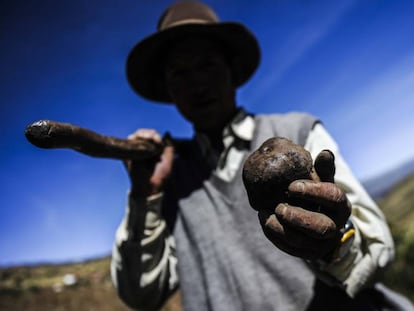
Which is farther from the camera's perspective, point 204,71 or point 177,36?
point 177,36

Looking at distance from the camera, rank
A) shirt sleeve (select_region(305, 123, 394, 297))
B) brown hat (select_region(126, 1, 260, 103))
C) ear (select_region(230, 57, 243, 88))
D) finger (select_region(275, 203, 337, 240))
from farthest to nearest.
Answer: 1. ear (select_region(230, 57, 243, 88))
2. brown hat (select_region(126, 1, 260, 103))
3. shirt sleeve (select_region(305, 123, 394, 297))
4. finger (select_region(275, 203, 337, 240))

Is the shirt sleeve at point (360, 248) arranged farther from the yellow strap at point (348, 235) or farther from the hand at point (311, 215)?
the hand at point (311, 215)

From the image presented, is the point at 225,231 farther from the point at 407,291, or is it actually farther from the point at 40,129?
the point at 407,291

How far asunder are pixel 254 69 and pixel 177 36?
1.12 m

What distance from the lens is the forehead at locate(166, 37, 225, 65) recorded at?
95.2 inches

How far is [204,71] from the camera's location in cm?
238

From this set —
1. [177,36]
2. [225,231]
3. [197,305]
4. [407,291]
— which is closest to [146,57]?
[177,36]

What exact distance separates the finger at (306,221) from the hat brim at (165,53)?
2.02 m

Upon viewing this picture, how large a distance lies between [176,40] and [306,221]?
217 cm

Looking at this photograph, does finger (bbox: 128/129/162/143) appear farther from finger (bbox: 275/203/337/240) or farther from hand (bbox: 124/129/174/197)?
finger (bbox: 275/203/337/240)

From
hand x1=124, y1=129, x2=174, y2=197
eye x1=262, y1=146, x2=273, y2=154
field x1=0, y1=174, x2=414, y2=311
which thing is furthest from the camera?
field x1=0, y1=174, x2=414, y2=311

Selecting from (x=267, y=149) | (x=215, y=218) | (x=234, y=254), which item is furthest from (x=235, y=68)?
(x=267, y=149)

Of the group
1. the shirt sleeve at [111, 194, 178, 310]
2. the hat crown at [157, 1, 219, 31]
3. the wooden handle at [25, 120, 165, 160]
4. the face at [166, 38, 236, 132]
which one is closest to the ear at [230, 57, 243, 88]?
the hat crown at [157, 1, 219, 31]

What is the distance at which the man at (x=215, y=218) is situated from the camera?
1733mm
